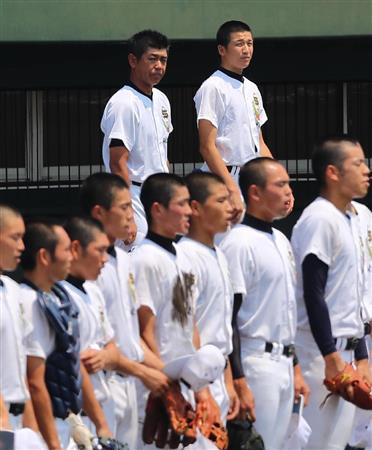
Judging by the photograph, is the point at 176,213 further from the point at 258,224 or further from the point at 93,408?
the point at 93,408

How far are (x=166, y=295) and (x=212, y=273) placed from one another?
0.33m

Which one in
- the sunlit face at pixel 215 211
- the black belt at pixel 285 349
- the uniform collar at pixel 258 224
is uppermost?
the sunlit face at pixel 215 211

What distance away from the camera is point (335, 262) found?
10.2 metres

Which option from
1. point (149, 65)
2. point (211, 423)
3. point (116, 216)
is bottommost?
point (211, 423)

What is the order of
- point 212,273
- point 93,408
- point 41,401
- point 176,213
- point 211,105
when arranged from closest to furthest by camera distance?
point 41,401, point 93,408, point 176,213, point 212,273, point 211,105

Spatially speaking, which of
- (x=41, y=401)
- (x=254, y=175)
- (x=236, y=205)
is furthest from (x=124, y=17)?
(x=41, y=401)

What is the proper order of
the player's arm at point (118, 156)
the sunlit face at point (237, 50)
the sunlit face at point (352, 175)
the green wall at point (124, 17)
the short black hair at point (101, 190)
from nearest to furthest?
A: the short black hair at point (101, 190) → the sunlit face at point (352, 175) → the player's arm at point (118, 156) → the sunlit face at point (237, 50) → the green wall at point (124, 17)

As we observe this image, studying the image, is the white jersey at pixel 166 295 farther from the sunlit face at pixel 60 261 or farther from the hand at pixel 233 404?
the sunlit face at pixel 60 261

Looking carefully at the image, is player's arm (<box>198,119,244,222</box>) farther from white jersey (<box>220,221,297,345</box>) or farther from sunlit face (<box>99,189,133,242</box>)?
sunlit face (<box>99,189,133,242</box>)

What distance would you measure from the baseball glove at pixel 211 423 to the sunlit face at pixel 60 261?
1.13m

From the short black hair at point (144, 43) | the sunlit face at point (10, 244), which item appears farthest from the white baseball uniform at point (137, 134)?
the sunlit face at point (10, 244)

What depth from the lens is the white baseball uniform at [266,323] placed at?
32.6ft

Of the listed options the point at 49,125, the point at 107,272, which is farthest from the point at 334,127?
the point at 107,272

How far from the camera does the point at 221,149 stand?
1172 centimetres
